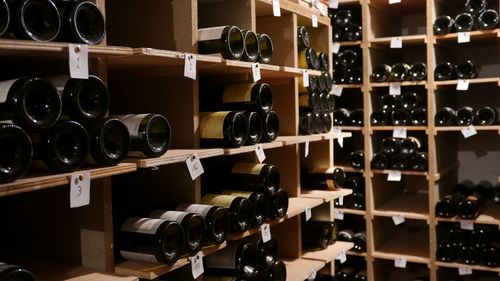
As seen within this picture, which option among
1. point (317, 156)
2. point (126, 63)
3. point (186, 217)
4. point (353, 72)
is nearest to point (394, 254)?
point (317, 156)

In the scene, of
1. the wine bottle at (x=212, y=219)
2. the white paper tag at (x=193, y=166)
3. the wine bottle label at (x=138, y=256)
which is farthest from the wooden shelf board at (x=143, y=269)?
the white paper tag at (x=193, y=166)

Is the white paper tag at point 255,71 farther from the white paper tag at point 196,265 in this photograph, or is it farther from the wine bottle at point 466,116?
the wine bottle at point 466,116

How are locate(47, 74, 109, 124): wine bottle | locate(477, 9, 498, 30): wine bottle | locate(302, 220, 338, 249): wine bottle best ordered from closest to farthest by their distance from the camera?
locate(47, 74, 109, 124): wine bottle, locate(302, 220, 338, 249): wine bottle, locate(477, 9, 498, 30): wine bottle

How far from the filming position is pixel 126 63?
2.03 meters

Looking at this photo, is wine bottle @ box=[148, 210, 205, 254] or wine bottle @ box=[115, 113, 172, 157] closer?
wine bottle @ box=[115, 113, 172, 157]

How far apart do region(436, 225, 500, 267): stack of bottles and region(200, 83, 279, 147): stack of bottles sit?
216cm

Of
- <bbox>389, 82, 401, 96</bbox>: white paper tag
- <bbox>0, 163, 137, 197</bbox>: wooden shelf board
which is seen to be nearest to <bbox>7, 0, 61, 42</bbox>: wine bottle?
<bbox>0, 163, 137, 197</bbox>: wooden shelf board

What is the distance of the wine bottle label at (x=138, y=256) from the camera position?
1920 mm

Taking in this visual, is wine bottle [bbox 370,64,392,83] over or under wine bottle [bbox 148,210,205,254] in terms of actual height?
over

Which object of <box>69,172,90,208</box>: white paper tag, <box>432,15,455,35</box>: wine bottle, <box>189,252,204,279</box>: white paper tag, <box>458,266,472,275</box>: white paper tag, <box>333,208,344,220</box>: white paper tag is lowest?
<box>458,266,472,275</box>: white paper tag

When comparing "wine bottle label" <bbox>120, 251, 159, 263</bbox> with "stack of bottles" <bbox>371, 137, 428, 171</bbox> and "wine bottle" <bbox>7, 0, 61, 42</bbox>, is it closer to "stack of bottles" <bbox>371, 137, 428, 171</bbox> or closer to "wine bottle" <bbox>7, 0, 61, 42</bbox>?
"wine bottle" <bbox>7, 0, 61, 42</bbox>

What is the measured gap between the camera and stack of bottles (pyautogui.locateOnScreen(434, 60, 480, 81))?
4090 millimetres

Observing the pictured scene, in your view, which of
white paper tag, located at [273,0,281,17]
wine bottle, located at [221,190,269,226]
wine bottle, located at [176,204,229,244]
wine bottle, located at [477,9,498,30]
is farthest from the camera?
wine bottle, located at [477,9,498,30]

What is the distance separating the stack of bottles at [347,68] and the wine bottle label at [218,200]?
2356 millimetres
